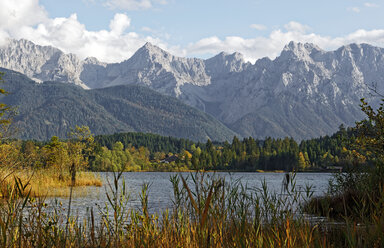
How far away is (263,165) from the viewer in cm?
15738

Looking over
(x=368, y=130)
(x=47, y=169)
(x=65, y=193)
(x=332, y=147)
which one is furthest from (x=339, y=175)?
(x=332, y=147)

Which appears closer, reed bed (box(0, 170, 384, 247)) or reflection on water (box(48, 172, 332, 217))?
reed bed (box(0, 170, 384, 247))

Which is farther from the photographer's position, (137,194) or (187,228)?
(137,194)

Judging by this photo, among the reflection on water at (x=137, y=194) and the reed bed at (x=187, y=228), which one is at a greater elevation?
the reed bed at (x=187, y=228)

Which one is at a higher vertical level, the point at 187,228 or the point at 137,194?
the point at 187,228

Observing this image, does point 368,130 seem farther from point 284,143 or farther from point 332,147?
point 284,143

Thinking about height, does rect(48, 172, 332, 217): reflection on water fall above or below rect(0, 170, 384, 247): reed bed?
below

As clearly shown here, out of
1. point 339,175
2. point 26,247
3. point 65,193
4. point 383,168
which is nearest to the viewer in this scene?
point 26,247

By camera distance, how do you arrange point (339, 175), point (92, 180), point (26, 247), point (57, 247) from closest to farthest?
1. point (57, 247)
2. point (26, 247)
3. point (339, 175)
4. point (92, 180)

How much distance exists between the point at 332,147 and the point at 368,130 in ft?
518

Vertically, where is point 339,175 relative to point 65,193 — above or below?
above

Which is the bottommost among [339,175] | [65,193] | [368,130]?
[65,193]

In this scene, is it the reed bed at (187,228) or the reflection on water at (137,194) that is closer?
the reed bed at (187,228)

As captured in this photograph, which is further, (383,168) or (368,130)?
(368,130)
